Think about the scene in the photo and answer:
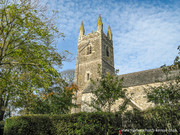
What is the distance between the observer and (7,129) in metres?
11.2

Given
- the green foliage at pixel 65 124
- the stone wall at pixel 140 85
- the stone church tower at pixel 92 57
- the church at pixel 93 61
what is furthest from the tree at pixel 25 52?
the stone church tower at pixel 92 57

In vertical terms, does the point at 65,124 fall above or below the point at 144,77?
below

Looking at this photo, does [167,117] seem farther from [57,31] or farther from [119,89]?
[57,31]

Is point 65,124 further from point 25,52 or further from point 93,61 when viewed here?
point 93,61

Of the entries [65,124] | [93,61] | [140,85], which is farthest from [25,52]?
[93,61]

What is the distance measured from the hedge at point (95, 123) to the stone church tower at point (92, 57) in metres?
13.3

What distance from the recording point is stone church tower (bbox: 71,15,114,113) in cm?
2646

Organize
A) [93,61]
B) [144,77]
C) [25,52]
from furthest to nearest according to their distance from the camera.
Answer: [93,61] < [144,77] < [25,52]

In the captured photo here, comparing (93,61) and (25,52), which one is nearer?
(25,52)

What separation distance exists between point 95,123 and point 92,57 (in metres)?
20.2

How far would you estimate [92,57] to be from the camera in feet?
92.1

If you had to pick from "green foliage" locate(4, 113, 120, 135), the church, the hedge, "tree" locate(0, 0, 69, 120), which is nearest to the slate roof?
the church

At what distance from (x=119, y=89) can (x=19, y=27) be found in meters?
8.58

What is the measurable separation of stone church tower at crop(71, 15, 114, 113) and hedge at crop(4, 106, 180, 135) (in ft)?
43.7
